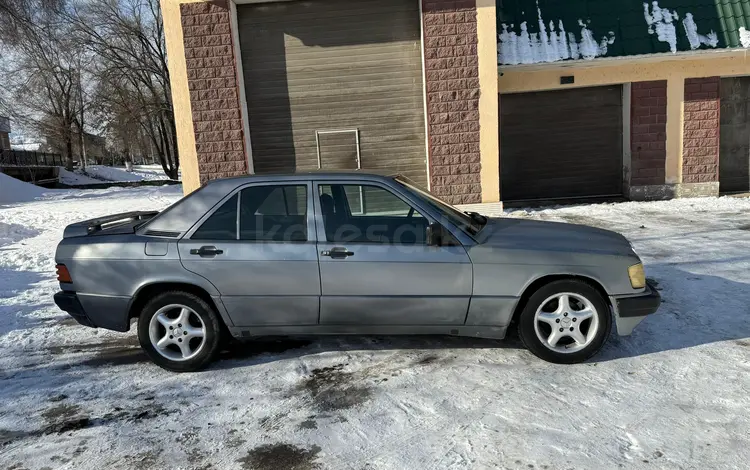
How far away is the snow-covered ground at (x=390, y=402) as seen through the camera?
9.78 ft

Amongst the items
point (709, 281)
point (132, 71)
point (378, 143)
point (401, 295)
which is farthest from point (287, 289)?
point (132, 71)

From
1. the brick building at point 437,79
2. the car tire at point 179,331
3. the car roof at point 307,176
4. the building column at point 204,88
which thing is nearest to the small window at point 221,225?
the car roof at point 307,176

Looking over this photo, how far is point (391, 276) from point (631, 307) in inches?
69.9

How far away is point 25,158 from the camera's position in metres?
41.0

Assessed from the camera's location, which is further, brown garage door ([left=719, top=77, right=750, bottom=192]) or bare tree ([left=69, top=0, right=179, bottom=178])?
bare tree ([left=69, top=0, right=179, bottom=178])

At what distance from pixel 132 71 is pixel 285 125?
2773 centimetres

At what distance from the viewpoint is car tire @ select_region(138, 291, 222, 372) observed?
409 centimetres

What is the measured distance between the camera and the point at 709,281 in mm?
5797

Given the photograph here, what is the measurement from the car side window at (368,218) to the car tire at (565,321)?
989 millimetres

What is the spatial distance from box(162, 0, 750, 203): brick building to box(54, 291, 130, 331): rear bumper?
726 cm

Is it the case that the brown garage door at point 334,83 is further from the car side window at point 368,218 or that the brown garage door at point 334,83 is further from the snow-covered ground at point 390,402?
the car side window at point 368,218

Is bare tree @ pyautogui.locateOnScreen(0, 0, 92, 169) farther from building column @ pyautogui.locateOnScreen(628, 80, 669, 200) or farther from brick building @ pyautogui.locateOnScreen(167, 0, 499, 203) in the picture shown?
building column @ pyautogui.locateOnScreen(628, 80, 669, 200)

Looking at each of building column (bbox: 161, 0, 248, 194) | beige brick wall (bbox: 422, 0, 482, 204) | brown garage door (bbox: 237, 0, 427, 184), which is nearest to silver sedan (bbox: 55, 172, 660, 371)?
building column (bbox: 161, 0, 248, 194)

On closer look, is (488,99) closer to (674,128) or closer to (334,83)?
(334,83)
